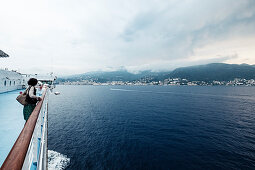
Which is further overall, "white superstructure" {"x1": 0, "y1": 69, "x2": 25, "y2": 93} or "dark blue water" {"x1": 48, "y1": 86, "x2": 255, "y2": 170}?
"white superstructure" {"x1": 0, "y1": 69, "x2": 25, "y2": 93}

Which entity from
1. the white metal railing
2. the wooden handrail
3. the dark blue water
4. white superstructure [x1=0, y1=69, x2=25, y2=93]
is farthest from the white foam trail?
the wooden handrail

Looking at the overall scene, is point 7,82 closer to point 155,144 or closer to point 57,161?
point 57,161

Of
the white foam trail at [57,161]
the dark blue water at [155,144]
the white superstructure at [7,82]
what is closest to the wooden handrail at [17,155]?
the dark blue water at [155,144]

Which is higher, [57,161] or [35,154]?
[35,154]

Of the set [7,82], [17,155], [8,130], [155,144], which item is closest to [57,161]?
[8,130]

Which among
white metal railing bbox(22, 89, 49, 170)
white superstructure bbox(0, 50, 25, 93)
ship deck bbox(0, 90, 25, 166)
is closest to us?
white metal railing bbox(22, 89, 49, 170)

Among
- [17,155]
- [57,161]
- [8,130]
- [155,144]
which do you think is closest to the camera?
[17,155]

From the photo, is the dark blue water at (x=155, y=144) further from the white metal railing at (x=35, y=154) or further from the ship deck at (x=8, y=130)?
the white metal railing at (x=35, y=154)

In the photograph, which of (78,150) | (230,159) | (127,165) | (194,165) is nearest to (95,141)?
(78,150)

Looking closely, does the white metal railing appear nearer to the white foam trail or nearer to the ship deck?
the ship deck
